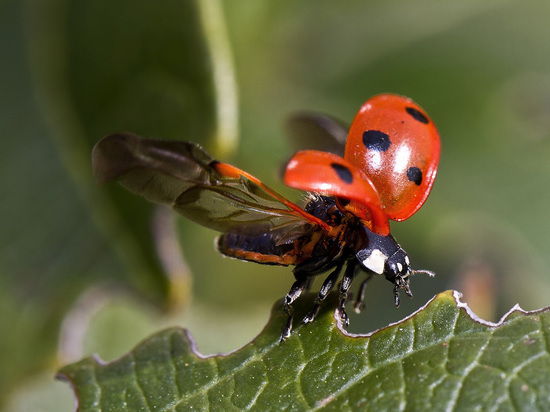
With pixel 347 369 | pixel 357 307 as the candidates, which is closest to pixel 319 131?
pixel 357 307

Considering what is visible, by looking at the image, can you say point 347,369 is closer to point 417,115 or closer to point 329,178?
point 329,178

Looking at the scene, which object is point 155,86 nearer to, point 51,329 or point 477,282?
point 51,329

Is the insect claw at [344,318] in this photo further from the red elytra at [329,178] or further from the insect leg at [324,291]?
the red elytra at [329,178]

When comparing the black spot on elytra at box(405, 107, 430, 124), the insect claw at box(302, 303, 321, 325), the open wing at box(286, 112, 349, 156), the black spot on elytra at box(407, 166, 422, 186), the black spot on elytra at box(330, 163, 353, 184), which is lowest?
the insect claw at box(302, 303, 321, 325)

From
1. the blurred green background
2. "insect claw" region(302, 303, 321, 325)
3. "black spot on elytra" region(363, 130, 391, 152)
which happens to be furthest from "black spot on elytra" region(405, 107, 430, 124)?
"insect claw" region(302, 303, 321, 325)

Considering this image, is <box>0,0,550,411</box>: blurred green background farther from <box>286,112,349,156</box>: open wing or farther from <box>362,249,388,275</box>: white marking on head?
<box>286,112,349,156</box>: open wing

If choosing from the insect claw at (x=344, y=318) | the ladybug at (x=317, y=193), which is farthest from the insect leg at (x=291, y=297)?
the insect claw at (x=344, y=318)
